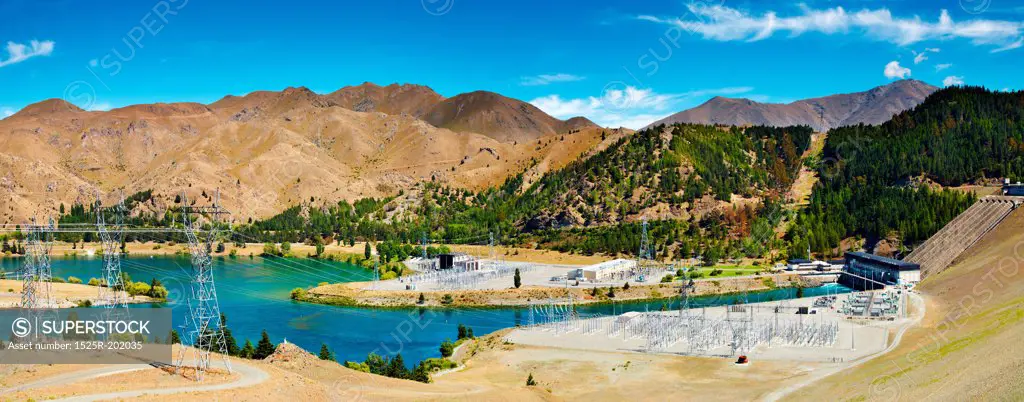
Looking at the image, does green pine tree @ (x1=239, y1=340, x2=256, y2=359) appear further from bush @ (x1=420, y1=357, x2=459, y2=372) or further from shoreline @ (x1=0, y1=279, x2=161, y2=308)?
shoreline @ (x1=0, y1=279, x2=161, y2=308)

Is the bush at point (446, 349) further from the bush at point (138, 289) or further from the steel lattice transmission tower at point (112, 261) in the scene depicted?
the bush at point (138, 289)

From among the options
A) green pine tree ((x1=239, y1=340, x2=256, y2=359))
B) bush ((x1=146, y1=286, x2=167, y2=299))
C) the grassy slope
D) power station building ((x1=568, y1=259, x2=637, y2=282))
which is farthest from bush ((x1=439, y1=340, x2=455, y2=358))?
bush ((x1=146, y1=286, x2=167, y2=299))

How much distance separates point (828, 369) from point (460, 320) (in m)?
42.0

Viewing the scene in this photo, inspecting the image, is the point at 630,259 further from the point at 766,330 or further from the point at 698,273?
the point at 766,330

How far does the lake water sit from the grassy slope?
918 inches

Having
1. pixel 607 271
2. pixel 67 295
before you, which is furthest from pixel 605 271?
pixel 67 295

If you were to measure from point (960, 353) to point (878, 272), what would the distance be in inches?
2240

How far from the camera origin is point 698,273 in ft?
365

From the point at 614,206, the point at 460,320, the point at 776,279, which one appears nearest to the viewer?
the point at 460,320

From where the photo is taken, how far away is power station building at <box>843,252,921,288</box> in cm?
9581

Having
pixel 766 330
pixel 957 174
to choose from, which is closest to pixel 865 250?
pixel 957 174

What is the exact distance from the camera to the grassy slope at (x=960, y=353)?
3694 cm

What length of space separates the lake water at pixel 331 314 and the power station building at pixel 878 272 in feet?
10.5

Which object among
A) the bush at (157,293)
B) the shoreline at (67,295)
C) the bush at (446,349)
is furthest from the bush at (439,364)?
the bush at (157,293)
